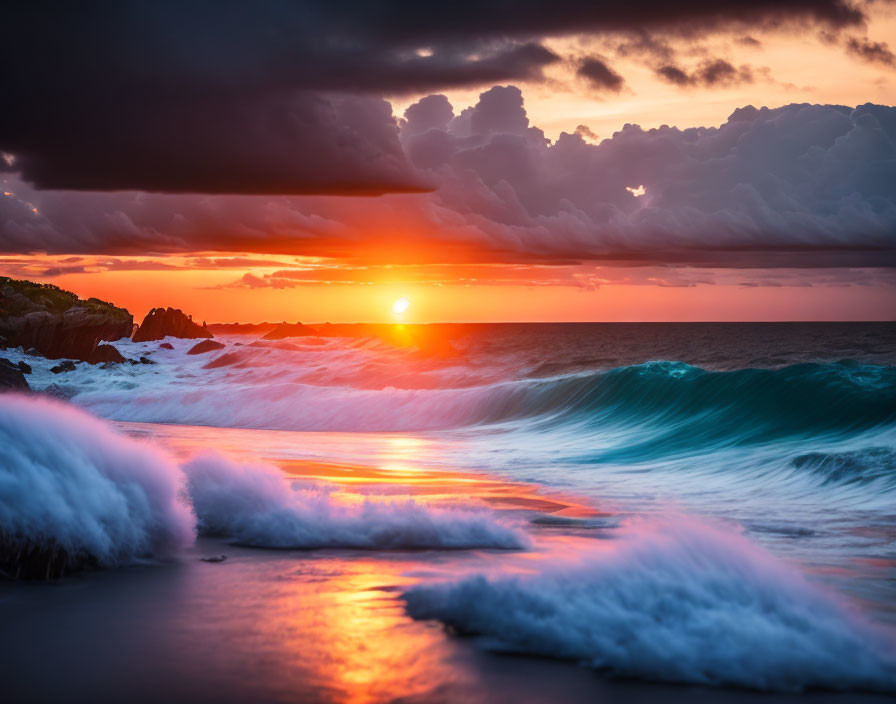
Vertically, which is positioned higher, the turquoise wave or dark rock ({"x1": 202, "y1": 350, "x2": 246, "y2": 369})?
the turquoise wave

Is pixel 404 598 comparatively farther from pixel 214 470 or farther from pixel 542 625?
pixel 214 470

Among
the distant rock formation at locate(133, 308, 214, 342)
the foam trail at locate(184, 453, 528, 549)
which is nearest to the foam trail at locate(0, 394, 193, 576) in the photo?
the foam trail at locate(184, 453, 528, 549)

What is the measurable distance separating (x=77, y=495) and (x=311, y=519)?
7.50ft

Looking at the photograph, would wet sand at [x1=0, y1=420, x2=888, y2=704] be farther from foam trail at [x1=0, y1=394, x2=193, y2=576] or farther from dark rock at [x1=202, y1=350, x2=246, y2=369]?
dark rock at [x1=202, y1=350, x2=246, y2=369]

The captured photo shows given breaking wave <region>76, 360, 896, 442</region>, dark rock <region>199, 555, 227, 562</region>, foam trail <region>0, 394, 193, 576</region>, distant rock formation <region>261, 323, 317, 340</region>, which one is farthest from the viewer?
distant rock formation <region>261, 323, 317, 340</region>

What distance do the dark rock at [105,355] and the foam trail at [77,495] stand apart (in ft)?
136

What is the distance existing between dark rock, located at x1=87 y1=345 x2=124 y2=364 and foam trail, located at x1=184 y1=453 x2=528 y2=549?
133ft

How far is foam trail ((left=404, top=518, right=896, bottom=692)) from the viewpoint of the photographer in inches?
205

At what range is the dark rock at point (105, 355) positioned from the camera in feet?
Result: 158

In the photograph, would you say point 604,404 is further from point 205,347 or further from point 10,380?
point 205,347

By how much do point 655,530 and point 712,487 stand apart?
27.2 feet

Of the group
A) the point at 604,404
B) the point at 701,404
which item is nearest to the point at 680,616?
the point at 701,404

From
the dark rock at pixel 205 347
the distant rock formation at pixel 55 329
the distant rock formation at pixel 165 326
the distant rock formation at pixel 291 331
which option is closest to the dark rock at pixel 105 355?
the distant rock formation at pixel 55 329

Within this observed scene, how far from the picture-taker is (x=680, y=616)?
5.71 m
